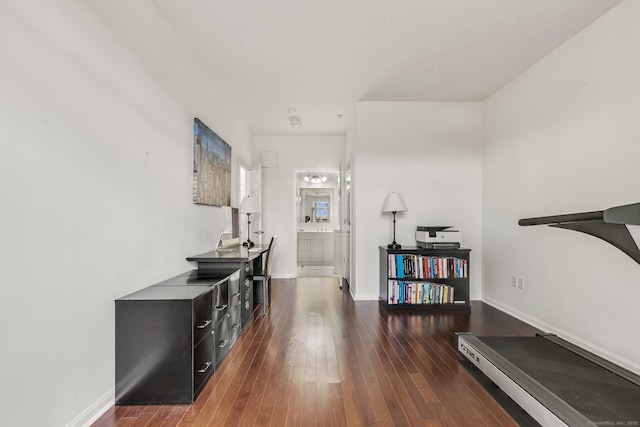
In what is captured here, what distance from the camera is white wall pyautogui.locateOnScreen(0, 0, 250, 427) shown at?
3.94ft

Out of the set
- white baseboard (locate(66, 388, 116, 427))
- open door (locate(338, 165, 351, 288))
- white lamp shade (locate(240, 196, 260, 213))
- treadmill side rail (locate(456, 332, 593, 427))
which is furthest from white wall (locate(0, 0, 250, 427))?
open door (locate(338, 165, 351, 288))

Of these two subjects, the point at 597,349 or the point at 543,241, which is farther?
A: the point at 543,241

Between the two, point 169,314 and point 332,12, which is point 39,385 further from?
point 332,12

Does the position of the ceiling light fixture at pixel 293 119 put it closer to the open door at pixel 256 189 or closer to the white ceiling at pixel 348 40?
the white ceiling at pixel 348 40

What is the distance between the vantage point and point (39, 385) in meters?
1.30

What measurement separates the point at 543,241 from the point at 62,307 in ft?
12.5

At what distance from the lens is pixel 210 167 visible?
3207 mm

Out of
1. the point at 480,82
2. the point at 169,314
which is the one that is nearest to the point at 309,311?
the point at 169,314

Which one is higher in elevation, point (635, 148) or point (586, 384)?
point (635, 148)

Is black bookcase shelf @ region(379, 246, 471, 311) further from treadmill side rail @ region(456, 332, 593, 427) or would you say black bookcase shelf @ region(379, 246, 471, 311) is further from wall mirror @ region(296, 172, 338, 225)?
wall mirror @ region(296, 172, 338, 225)

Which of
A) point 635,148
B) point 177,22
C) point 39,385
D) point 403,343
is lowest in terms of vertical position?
point 403,343

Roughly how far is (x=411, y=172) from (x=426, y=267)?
131 cm

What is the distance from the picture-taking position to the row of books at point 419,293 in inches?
146

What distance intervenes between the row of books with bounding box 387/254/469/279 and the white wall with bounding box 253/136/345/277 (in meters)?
2.34
